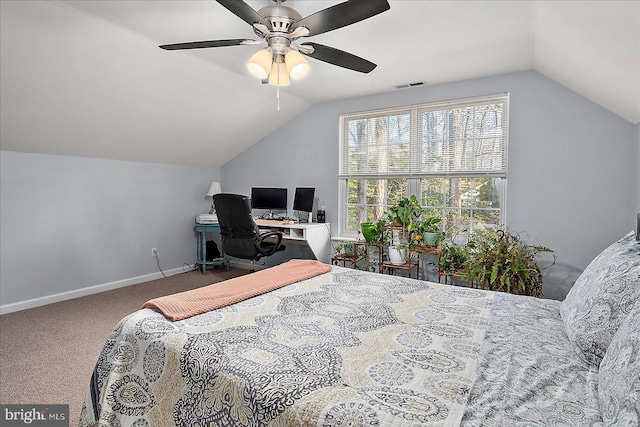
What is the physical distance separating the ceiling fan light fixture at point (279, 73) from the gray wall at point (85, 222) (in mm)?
2660

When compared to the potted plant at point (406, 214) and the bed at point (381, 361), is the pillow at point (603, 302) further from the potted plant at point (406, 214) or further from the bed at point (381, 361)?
the potted plant at point (406, 214)

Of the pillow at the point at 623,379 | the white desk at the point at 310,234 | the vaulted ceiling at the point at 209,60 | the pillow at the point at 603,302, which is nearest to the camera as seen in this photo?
the pillow at the point at 623,379

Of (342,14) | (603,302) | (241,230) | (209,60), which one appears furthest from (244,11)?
(241,230)

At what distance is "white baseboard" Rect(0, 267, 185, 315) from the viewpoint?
342 centimetres

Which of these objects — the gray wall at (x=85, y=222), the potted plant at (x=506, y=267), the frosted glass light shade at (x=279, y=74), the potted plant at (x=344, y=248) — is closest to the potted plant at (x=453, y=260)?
the potted plant at (x=506, y=267)

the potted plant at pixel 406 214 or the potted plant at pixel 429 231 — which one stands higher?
the potted plant at pixel 406 214

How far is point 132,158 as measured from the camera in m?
4.33

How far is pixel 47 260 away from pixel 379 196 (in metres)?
3.61

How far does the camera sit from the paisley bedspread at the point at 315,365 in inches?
38.0

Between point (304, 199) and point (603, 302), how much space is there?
3.61 m

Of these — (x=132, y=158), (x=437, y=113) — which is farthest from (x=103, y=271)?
(x=437, y=113)

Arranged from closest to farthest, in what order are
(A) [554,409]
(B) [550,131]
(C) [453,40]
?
1. (A) [554,409]
2. (C) [453,40]
3. (B) [550,131]

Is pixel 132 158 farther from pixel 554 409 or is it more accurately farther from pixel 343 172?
pixel 554 409

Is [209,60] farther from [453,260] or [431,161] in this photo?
[453,260]
